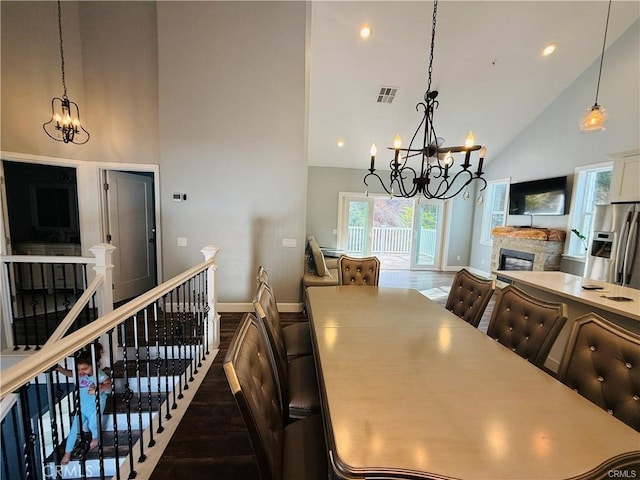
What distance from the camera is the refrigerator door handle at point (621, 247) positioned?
3.08m

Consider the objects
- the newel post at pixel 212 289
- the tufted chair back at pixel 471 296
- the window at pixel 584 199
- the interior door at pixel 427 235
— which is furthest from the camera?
the interior door at pixel 427 235

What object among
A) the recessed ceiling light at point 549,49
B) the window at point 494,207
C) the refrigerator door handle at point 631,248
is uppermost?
the recessed ceiling light at point 549,49

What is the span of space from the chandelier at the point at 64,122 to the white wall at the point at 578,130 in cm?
682

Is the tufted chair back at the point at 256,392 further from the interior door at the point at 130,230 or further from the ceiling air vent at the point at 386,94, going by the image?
the ceiling air vent at the point at 386,94

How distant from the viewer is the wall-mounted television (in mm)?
4828

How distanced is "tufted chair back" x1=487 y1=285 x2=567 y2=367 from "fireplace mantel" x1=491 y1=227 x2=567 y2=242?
13.6 ft

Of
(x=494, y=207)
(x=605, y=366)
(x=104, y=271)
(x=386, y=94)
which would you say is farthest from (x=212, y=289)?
(x=494, y=207)

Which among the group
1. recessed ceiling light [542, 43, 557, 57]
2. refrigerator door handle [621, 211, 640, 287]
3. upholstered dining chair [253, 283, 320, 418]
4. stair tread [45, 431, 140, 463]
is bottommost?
stair tread [45, 431, 140, 463]

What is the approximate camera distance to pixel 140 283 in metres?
4.43

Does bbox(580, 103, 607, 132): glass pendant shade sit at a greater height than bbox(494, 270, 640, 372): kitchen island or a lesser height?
greater

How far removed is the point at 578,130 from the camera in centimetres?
459

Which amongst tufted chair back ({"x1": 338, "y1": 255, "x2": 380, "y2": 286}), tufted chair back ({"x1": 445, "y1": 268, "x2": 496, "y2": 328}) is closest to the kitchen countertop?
tufted chair back ({"x1": 445, "y1": 268, "x2": 496, "y2": 328})

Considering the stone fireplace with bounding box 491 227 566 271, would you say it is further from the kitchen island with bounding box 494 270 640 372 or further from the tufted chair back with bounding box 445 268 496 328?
the tufted chair back with bounding box 445 268 496 328

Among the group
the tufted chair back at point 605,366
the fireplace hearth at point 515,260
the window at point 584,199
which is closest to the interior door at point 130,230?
the tufted chair back at point 605,366
